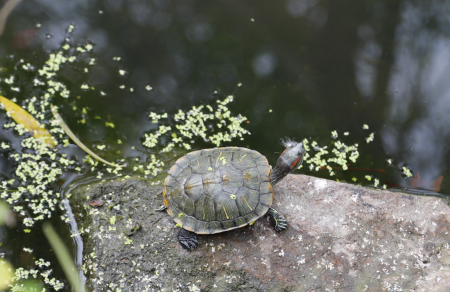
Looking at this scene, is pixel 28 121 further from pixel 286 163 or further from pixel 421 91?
pixel 421 91

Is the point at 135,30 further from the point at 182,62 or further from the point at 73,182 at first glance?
the point at 73,182

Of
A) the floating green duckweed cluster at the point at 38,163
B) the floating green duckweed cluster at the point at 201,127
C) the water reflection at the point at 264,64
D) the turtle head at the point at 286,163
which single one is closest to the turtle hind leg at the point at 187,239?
the turtle head at the point at 286,163

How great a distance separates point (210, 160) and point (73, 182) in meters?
1.63

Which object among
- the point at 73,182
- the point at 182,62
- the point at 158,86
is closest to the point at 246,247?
the point at 73,182

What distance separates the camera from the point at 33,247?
3.34 m

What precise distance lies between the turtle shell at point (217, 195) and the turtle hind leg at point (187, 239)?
0.11m

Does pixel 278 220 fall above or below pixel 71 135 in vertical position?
below

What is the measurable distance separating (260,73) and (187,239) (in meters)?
2.48

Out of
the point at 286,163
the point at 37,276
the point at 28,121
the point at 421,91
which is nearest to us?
the point at 286,163

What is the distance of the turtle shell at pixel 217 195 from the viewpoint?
116 inches

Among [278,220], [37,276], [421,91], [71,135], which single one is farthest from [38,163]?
[421,91]

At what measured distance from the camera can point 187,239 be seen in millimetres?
3012

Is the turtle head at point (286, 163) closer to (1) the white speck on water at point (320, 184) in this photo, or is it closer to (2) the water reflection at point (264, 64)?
(1) the white speck on water at point (320, 184)

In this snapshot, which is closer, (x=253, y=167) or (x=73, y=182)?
(x=253, y=167)
